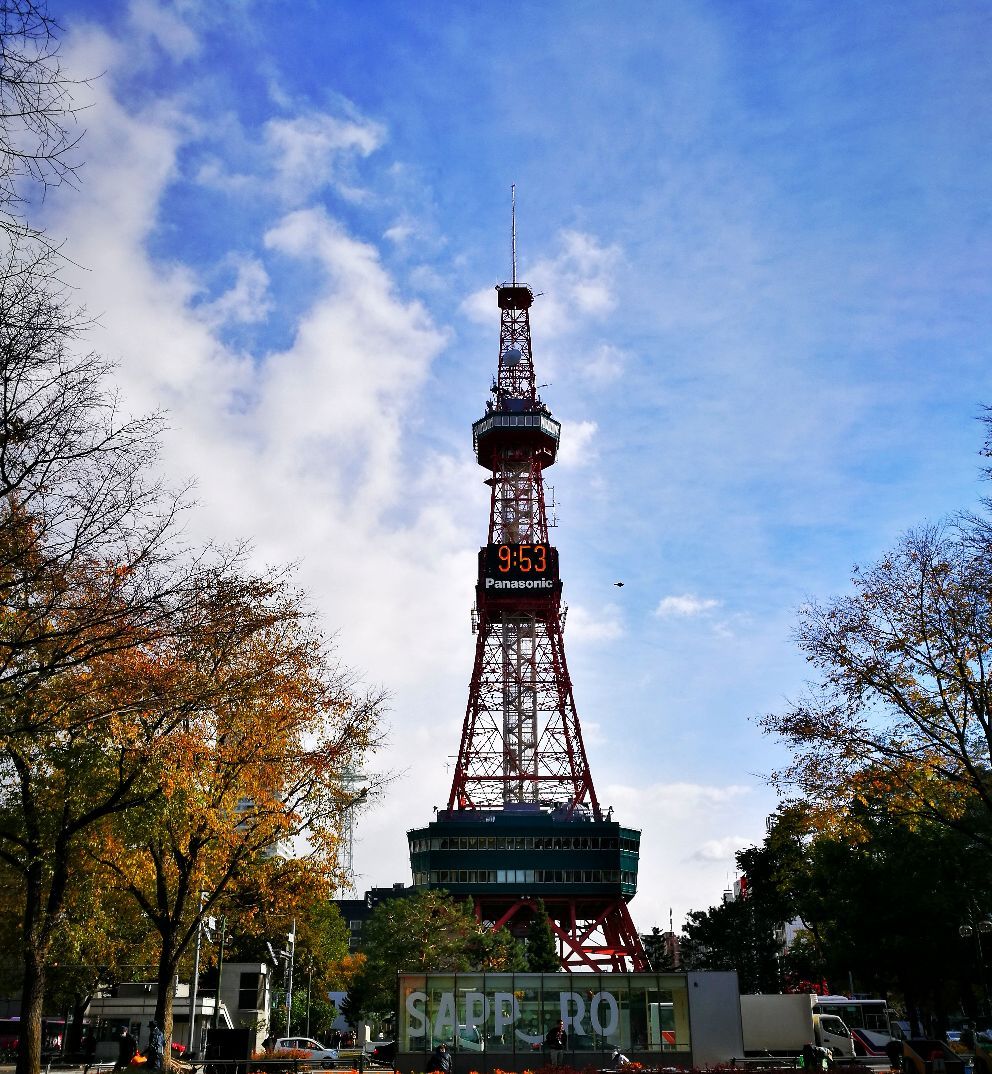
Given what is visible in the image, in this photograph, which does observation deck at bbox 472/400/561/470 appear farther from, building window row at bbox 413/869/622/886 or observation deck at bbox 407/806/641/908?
building window row at bbox 413/869/622/886

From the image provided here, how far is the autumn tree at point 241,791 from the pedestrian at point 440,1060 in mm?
6025

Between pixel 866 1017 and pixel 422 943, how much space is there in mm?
26306

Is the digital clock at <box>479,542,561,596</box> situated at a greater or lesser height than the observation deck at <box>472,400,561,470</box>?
lesser

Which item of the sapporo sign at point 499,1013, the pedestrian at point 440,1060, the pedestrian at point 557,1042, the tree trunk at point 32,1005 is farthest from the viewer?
the sapporo sign at point 499,1013

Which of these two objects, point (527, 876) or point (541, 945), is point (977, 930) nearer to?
point (541, 945)

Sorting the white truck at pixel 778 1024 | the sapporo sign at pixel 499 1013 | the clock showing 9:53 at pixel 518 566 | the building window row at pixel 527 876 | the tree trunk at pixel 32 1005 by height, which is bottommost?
the white truck at pixel 778 1024

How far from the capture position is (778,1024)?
128 feet

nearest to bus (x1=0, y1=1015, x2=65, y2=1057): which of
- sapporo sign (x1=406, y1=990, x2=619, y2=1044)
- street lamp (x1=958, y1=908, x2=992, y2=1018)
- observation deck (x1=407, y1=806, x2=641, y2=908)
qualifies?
sapporo sign (x1=406, y1=990, x2=619, y2=1044)

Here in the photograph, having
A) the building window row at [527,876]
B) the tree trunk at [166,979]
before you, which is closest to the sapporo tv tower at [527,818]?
the building window row at [527,876]

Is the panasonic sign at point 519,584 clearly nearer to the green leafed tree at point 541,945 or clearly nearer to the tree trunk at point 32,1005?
the green leafed tree at point 541,945

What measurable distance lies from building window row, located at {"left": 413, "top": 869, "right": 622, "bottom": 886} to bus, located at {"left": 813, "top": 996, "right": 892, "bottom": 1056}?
4361 cm

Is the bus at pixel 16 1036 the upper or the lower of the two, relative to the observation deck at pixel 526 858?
lower

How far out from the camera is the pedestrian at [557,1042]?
3020cm

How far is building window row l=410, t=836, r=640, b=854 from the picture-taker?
95.6 m
